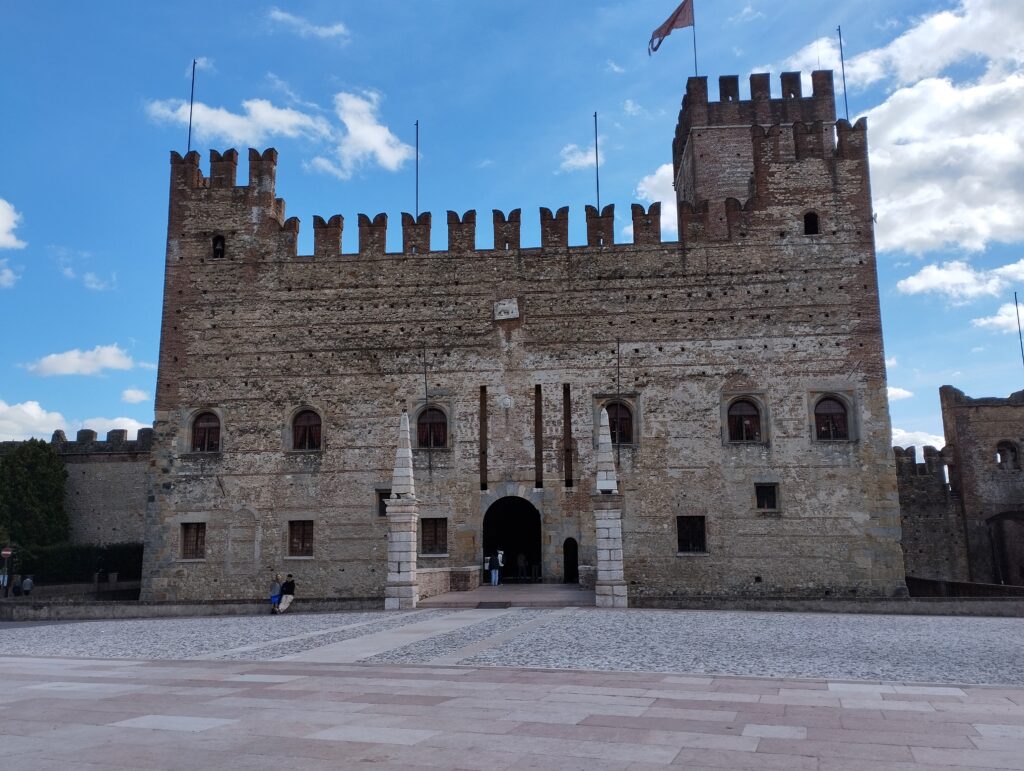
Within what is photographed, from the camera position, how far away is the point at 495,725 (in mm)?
6070

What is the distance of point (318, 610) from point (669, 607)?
7.39m

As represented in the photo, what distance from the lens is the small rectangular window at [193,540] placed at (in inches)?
936

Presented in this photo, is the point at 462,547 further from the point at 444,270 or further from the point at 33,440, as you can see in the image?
the point at 33,440

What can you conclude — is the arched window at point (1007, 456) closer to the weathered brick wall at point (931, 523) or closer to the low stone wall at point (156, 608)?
the weathered brick wall at point (931, 523)

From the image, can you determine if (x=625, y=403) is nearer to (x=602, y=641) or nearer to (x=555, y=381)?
(x=555, y=381)

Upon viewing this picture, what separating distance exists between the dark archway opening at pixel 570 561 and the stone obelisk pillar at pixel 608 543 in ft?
16.7

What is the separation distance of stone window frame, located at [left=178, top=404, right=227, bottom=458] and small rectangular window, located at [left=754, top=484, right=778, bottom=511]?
15078 mm

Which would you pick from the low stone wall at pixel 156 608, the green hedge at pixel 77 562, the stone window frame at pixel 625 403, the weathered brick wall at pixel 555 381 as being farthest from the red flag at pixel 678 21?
the green hedge at pixel 77 562

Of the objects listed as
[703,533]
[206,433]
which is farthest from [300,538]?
[703,533]

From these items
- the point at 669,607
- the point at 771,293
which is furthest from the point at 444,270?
the point at 669,607

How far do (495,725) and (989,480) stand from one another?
29.4m

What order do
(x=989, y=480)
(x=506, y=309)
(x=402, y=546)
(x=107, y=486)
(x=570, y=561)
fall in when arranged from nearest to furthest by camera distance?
(x=402, y=546) → (x=570, y=561) → (x=506, y=309) → (x=989, y=480) → (x=107, y=486)

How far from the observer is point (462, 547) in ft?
74.8

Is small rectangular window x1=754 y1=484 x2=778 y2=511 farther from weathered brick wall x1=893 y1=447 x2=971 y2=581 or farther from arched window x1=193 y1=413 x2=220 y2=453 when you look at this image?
arched window x1=193 y1=413 x2=220 y2=453
